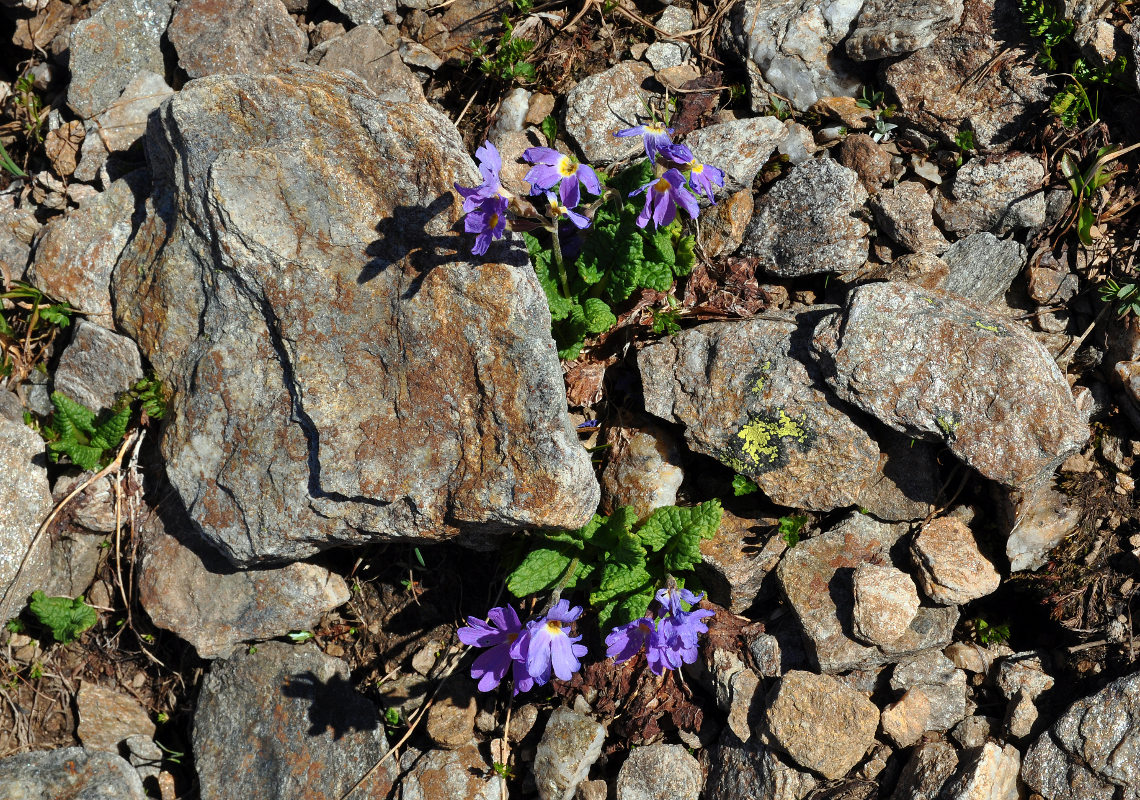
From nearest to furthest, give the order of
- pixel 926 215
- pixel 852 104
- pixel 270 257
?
pixel 270 257
pixel 926 215
pixel 852 104

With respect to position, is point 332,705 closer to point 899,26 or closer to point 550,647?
point 550,647

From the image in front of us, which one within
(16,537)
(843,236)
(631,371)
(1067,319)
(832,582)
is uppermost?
(843,236)

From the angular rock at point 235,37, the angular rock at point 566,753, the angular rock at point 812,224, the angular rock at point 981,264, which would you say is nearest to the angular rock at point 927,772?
the angular rock at point 566,753

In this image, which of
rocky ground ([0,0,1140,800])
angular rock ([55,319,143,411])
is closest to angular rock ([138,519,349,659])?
rocky ground ([0,0,1140,800])

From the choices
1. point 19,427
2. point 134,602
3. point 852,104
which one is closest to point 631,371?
point 852,104

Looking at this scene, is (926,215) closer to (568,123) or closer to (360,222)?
(568,123)

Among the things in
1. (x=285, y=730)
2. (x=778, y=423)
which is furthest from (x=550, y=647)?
(x=285, y=730)

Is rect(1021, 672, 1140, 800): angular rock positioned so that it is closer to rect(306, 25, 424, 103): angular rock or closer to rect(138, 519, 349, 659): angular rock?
rect(138, 519, 349, 659): angular rock
